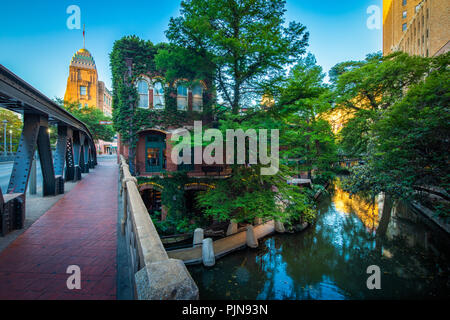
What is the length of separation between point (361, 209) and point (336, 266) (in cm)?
1147

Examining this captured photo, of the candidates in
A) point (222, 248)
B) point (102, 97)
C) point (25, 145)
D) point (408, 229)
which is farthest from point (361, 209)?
point (102, 97)

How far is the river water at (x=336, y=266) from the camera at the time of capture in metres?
7.30

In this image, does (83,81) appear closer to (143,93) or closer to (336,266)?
(143,93)

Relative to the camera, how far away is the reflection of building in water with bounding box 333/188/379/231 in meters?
14.2

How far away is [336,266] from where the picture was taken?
904 centimetres

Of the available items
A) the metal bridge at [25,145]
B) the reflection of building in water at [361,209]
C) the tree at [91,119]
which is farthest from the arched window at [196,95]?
A: the tree at [91,119]

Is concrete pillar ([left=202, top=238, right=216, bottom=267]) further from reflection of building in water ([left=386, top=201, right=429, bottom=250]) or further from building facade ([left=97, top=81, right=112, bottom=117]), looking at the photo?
building facade ([left=97, top=81, right=112, bottom=117])

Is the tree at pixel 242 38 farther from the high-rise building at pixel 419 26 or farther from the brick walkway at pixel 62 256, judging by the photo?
the high-rise building at pixel 419 26

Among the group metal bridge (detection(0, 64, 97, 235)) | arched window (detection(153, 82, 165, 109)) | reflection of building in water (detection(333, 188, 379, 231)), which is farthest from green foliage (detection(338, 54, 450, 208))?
arched window (detection(153, 82, 165, 109))

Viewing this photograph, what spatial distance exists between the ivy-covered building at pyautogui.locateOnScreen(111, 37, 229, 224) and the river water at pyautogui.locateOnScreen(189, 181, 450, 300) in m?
5.52

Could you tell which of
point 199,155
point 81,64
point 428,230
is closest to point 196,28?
point 199,155
